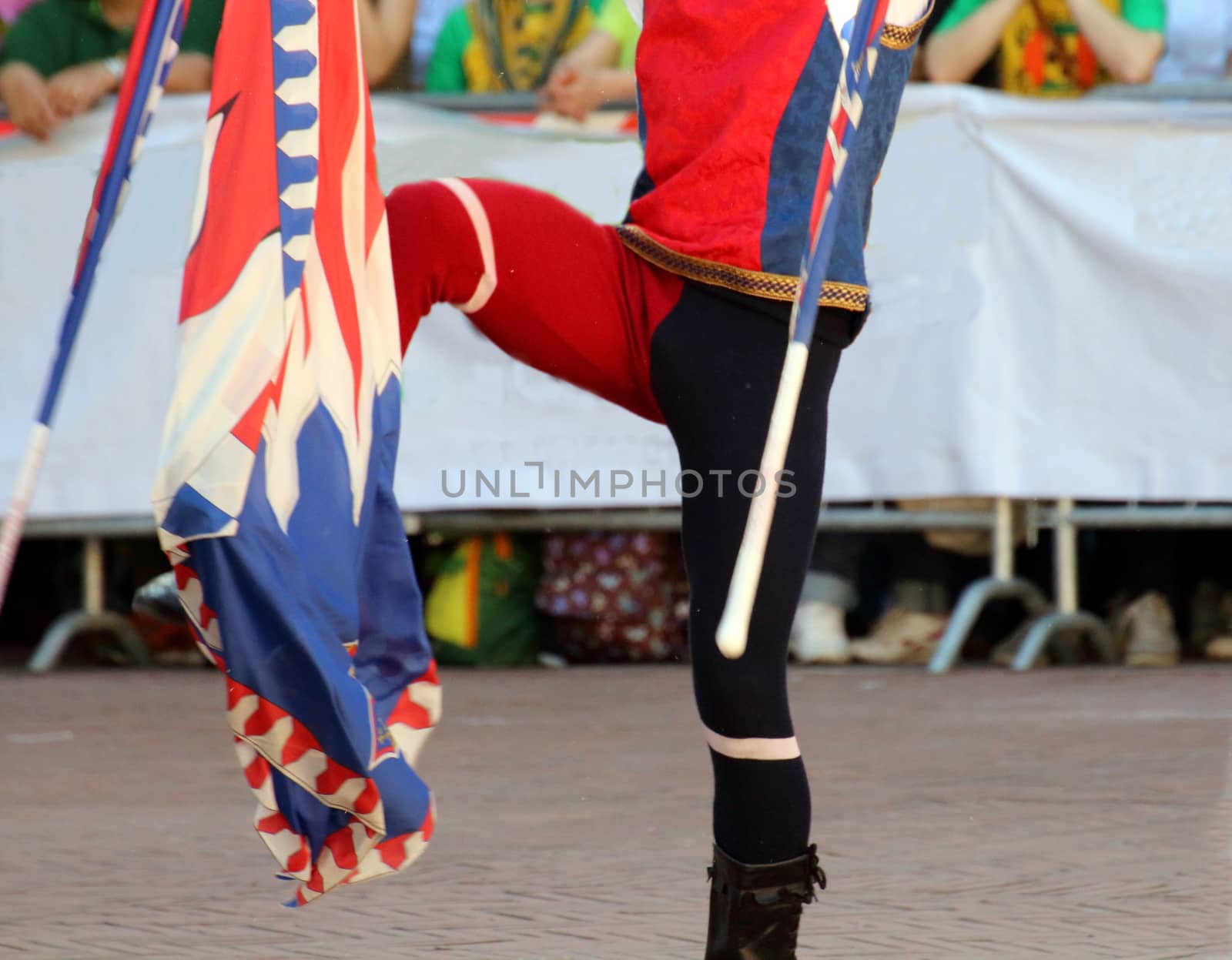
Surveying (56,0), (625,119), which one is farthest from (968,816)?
(56,0)

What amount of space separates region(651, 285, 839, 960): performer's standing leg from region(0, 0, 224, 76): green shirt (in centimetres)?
443

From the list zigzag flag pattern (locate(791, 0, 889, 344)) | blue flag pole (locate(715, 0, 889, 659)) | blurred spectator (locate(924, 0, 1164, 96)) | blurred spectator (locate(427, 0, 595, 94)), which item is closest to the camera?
blue flag pole (locate(715, 0, 889, 659))

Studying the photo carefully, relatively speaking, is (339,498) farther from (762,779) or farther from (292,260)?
(762,779)

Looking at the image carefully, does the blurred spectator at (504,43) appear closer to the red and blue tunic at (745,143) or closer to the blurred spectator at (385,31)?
the blurred spectator at (385,31)

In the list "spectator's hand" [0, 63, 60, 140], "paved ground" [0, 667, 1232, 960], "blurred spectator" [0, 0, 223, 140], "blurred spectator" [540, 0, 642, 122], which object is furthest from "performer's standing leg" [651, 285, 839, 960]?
"spectator's hand" [0, 63, 60, 140]

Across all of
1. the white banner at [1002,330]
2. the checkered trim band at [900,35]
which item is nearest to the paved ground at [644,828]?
the white banner at [1002,330]

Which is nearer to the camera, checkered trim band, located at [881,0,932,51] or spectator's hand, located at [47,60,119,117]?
checkered trim band, located at [881,0,932,51]

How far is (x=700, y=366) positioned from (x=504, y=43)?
14.1 feet

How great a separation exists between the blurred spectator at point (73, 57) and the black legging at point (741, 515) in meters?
4.19

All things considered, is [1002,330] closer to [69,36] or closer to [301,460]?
[69,36]

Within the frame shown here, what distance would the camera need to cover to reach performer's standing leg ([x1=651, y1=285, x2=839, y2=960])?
8.11 feet

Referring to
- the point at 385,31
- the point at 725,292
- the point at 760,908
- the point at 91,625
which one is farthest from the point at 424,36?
the point at 760,908

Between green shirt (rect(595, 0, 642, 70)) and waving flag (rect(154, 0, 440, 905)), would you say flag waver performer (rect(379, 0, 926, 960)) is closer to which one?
waving flag (rect(154, 0, 440, 905))

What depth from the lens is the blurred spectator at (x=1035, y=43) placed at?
6.20m
